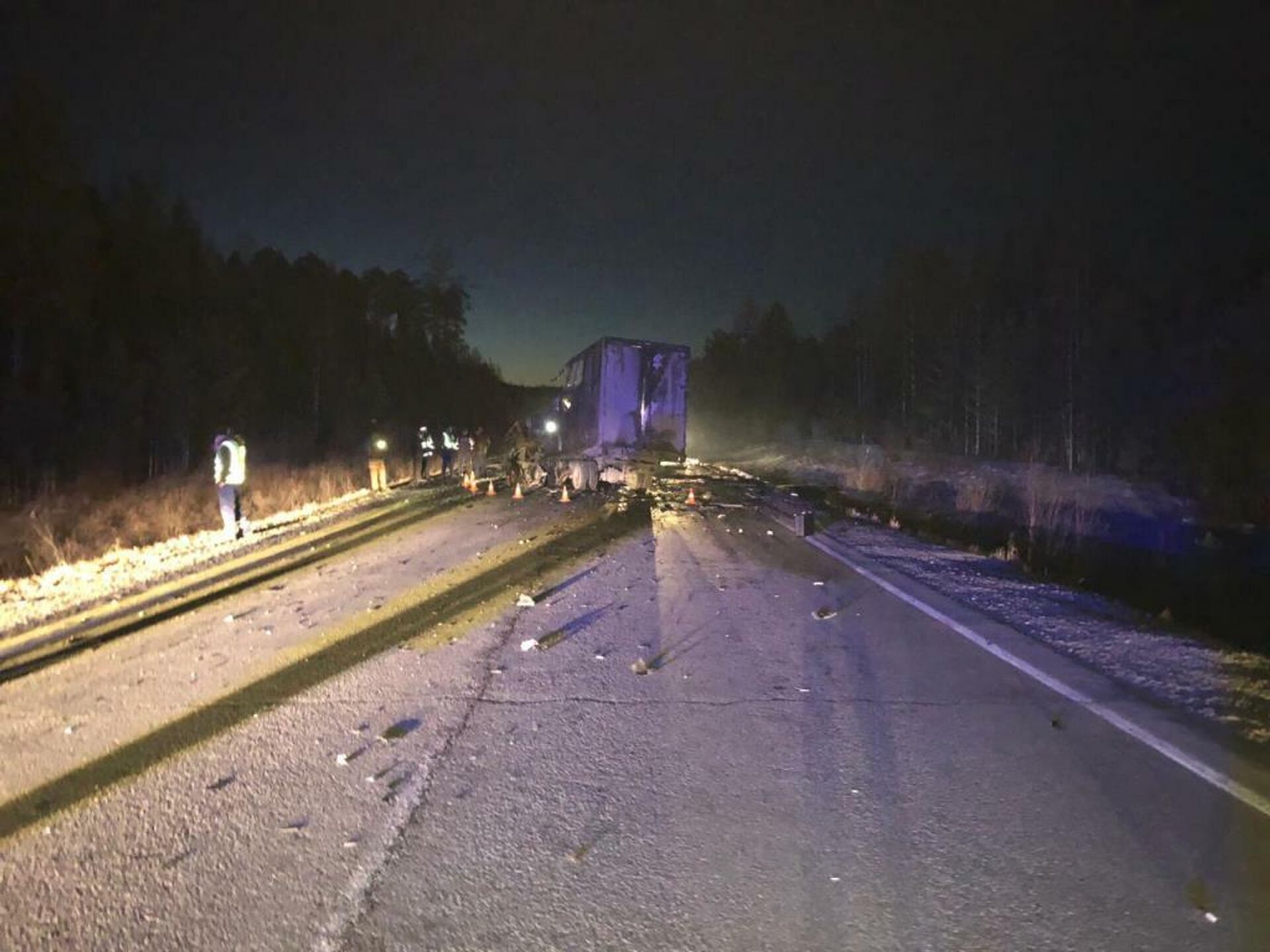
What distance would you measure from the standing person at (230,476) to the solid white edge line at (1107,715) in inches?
441

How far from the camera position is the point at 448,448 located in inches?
1180

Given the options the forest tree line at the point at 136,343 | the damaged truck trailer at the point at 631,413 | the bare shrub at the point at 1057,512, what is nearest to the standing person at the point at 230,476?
the forest tree line at the point at 136,343

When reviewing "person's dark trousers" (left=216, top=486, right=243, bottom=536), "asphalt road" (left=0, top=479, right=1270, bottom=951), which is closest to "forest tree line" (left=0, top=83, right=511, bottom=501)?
"person's dark trousers" (left=216, top=486, right=243, bottom=536)

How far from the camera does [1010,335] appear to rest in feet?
170

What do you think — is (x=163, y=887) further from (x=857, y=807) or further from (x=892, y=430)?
(x=892, y=430)

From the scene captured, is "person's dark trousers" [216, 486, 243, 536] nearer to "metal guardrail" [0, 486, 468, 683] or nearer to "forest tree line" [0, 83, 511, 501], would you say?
"metal guardrail" [0, 486, 468, 683]

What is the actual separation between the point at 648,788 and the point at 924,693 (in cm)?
275

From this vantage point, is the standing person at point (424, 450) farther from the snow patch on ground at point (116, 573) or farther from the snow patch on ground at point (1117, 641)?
the snow patch on ground at point (1117, 641)

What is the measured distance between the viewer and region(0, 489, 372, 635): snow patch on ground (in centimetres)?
997

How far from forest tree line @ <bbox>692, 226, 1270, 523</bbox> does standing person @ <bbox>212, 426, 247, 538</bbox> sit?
24.1 m

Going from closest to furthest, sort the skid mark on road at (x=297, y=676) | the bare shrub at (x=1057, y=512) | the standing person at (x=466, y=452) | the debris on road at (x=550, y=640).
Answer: the skid mark on road at (x=297, y=676)
the debris on road at (x=550, y=640)
the bare shrub at (x=1057, y=512)
the standing person at (x=466, y=452)

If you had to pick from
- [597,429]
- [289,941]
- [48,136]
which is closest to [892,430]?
[597,429]

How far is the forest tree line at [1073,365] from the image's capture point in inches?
1265

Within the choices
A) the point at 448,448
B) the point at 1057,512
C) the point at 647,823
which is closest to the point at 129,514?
the point at 448,448
